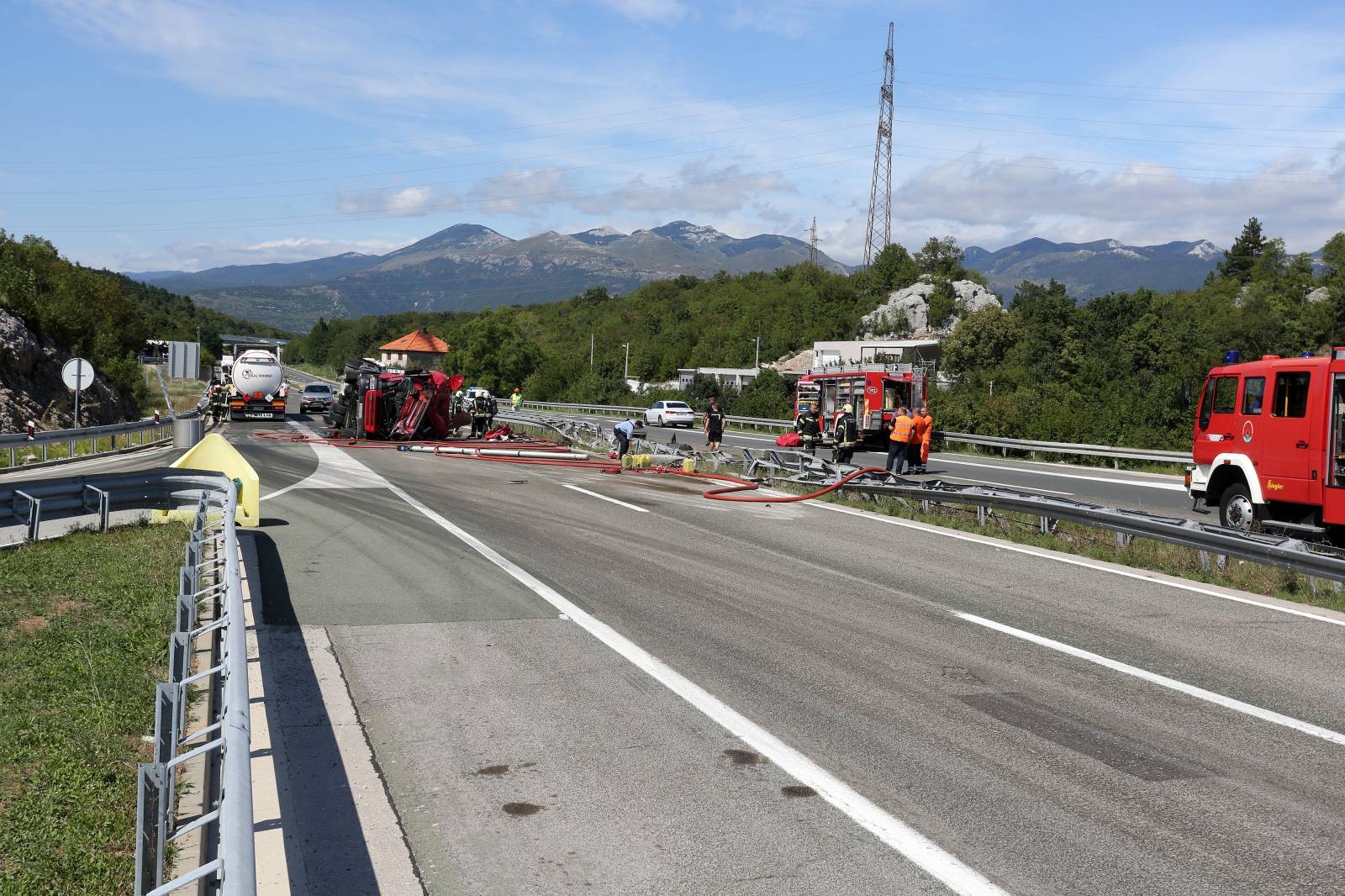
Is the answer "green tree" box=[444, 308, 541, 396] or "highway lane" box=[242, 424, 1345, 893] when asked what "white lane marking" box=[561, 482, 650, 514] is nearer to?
"highway lane" box=[242, 424, 1345, 893]

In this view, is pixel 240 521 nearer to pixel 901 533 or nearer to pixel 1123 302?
pixel 901 533

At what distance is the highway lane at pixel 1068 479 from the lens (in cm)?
2073

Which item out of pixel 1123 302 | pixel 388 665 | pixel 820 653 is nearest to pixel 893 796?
pixel 820 653

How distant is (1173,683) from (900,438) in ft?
48.3

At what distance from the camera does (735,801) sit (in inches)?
195

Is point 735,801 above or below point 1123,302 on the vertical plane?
below

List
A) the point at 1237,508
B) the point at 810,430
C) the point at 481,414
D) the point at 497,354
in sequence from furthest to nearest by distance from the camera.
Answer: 1. the point at 497,354
2. the point at 481,414
3. the point at 810,430
4. the point at 1237,508

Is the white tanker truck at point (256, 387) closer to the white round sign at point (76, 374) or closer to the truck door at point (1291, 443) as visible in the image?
the white round sign at point (76, 374)

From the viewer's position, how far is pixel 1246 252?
134 m

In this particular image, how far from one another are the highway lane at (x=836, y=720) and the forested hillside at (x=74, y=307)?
35345mm

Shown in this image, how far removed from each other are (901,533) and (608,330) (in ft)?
434

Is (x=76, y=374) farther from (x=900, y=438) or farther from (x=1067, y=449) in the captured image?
(x=1067, y=449)

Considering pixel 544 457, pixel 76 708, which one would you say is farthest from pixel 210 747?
pixel 544 457

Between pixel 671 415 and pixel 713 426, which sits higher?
pixel 713 426
